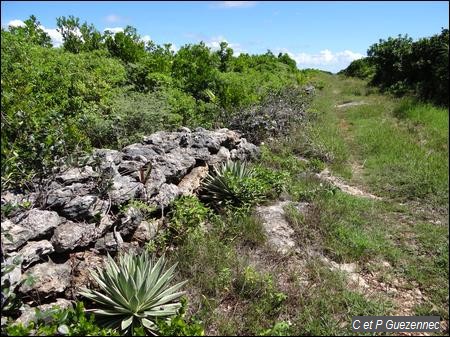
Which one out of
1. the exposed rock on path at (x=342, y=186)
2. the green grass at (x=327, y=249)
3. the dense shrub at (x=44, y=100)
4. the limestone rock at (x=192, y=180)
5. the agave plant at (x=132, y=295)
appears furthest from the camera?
the exposed rock on path at (x=342, y=186)

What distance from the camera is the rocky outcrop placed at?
412cm

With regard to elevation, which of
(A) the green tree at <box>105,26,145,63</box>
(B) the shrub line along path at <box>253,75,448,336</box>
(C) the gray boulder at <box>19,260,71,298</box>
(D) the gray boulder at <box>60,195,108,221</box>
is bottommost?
(B) the shrub line along path at <box>253,75,448,336</box>

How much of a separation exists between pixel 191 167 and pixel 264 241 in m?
2.45

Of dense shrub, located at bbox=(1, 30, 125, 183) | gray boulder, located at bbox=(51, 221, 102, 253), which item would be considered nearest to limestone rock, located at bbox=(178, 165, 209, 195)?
dense shrub, located at bbox=(1, 30, 125, 183)

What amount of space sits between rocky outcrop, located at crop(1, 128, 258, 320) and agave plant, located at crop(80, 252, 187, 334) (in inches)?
17.6

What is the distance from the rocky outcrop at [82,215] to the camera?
162 inches

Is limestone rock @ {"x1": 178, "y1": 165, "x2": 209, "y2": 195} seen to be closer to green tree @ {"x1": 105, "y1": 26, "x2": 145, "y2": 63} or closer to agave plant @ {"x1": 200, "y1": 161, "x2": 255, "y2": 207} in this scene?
agave plant @ {"x1": 200, "y1": 161, "x2": 255, "y2": 207}

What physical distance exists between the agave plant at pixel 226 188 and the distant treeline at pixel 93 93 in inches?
84.5

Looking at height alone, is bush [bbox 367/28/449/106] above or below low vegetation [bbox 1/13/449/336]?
above

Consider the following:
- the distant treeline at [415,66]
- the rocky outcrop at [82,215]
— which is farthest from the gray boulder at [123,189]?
the distant treeline at [415,66]

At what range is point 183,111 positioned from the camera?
1074cm

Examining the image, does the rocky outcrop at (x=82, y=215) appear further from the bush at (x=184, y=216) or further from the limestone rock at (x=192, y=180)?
the bush at (x=184, y=216)

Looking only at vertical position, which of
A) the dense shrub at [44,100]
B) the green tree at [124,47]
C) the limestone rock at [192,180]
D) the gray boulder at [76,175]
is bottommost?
the limestone rock at [192,180]

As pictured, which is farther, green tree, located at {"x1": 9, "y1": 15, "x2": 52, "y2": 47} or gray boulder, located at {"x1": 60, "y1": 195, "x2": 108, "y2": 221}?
green tree, located at {"x1": 9, "y1": 15, "x2": 52, "y2": 47}
